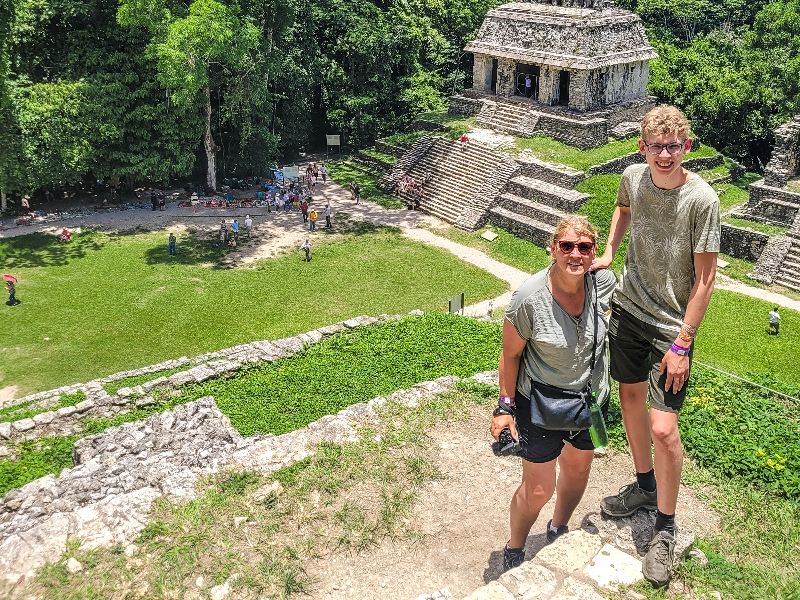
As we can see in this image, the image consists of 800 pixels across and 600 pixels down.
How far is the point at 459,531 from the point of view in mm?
7484

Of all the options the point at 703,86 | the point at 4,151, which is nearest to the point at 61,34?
the point at 4,151

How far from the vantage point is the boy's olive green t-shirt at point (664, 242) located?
587 cm

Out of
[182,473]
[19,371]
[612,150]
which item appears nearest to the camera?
[182,473]

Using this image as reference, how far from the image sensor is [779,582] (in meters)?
6.43

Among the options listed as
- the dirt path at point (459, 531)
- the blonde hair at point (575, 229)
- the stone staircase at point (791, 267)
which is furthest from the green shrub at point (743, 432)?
the stone staircase at point (791, 267)

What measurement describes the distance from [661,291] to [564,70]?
26.5 m

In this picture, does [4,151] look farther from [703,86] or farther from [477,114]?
[703,86]

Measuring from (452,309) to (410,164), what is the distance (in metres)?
14.3

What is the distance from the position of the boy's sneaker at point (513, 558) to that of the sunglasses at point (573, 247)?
2798 mm

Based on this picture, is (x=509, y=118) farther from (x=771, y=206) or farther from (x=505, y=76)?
(x=771, y=206)

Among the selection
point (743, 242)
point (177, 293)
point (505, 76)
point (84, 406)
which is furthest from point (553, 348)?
point (505, 76)

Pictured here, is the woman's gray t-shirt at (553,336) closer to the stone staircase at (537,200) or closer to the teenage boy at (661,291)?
the teenage boy at (661,291)

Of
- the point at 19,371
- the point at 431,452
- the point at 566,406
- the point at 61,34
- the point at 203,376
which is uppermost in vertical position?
the point at 61,34

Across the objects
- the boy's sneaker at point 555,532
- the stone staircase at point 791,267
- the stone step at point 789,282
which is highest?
the boy's sneaker at point 555,532
